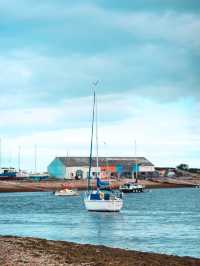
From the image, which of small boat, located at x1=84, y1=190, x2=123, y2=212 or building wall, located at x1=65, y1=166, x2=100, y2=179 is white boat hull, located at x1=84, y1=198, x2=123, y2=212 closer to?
small boat, located at x1=84, y1=190, x2=123, y2=212

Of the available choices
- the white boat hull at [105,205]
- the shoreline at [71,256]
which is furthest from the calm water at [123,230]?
the shoreline at [71,256]

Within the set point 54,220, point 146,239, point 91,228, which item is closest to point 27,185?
point 54,220

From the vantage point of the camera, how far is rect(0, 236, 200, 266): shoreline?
28.8 meters

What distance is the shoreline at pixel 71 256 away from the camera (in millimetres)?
28781

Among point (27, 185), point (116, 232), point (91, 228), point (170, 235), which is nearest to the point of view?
point (170, 235)

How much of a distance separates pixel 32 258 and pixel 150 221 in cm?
3955

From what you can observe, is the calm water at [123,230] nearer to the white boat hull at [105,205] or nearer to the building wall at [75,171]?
the white boat hull at [105,205]

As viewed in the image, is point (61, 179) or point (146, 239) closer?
point (146, 239)

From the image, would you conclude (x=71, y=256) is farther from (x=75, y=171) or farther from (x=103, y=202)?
(x=75, y=171)

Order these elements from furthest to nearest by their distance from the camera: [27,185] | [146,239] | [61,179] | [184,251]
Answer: [61,179] → [27,185] → [146,239] → [184,251]

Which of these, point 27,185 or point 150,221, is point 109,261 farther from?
point 27,185

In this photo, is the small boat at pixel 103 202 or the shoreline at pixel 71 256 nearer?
the shoreline at pixel 71 256

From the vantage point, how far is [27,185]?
178 meters

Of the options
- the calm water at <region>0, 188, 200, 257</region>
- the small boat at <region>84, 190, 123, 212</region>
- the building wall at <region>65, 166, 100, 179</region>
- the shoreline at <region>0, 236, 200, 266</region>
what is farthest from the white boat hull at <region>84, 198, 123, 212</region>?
the building wall at <region>65, 166, 100, 179</region>
